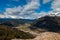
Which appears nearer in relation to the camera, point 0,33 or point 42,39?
point 42,39

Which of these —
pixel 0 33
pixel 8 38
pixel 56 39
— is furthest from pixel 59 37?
pixel 0 33

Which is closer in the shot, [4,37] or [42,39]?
[42,39]

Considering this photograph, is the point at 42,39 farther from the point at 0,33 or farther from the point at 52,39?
the point at 0,33

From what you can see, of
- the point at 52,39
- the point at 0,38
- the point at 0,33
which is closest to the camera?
the point at 52,39

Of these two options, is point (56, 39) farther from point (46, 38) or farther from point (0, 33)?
point (0, 33)

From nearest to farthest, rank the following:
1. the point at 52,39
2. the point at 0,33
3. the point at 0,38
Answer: the point at 52,39 → the point at 0,38 → the point at 0,33

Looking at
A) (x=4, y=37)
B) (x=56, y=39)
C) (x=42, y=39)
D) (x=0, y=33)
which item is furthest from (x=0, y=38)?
(x=56, y=39)

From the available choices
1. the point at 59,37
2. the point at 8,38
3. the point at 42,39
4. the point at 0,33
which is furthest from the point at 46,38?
the point at 0,33

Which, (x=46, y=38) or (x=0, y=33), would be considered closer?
(x=46, y=38)

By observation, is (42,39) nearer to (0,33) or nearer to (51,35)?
(51,35)
